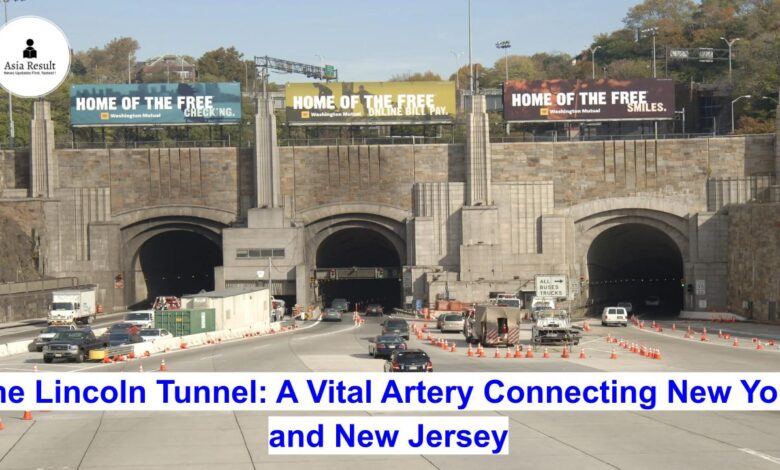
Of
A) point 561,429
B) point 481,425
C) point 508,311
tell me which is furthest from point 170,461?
point 508,311

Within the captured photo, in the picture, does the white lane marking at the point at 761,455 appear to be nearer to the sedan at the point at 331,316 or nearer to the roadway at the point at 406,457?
the roadway at the point at 406,457

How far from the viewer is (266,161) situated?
109m

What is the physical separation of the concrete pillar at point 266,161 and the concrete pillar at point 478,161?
1754 cm

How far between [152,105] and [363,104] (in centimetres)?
1953

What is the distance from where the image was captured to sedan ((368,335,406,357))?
6153 centimetres

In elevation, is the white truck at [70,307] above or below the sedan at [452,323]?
above

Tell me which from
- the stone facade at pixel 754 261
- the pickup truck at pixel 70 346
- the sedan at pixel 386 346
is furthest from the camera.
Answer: the stone facade at pixel 754 261

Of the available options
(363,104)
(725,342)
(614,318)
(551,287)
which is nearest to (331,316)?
(363,104)

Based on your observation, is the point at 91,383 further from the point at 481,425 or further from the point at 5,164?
the point at 5,164

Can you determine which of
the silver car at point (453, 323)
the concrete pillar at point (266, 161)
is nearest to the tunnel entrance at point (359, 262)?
the concrete pillar at point (266, 161)

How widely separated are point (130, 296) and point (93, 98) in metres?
18.7

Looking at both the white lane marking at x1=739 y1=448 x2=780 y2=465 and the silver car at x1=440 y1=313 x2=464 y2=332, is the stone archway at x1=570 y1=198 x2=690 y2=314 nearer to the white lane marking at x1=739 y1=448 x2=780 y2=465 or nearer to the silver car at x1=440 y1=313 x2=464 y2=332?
the silver car at x1=440 y1=313 x2=464 y2=332

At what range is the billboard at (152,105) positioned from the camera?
362 feet

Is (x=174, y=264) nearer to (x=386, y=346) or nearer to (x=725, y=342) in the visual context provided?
(x=386, y=346)
